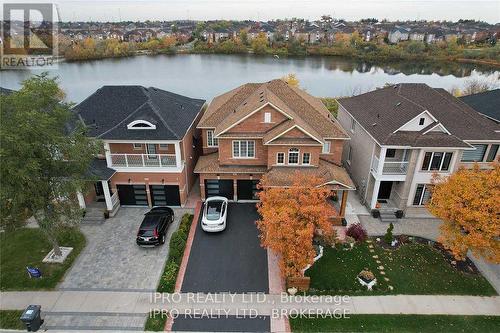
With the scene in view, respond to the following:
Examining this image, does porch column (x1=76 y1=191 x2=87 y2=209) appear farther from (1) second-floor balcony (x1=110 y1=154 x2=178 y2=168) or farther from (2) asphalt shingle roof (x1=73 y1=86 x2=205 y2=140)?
(2) asphalt shingle roof (x1=73 y1=86 x2=205 y2=140)

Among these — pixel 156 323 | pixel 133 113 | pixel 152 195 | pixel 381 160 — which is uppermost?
pixel 133 113

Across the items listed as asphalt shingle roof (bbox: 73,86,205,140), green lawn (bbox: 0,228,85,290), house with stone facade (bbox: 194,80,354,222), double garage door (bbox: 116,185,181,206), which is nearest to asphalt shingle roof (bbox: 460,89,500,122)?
house with stone facade (bbox: 194,80,354,222)

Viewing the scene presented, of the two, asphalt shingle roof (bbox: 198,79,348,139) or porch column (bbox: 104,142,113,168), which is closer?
porch column (bbox: 104,142,113,168)

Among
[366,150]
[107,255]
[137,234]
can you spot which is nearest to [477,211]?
[366,150]

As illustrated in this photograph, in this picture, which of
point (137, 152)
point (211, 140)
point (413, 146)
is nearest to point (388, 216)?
point (413, 146)

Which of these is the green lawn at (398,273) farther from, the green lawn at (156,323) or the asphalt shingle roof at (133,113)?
the asphalt shingle roof at (133,113)

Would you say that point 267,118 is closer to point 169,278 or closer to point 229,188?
point 229,188

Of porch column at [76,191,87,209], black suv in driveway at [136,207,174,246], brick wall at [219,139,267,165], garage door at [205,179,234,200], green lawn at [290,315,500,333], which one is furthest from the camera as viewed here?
garage door at [205,179,234,200]
